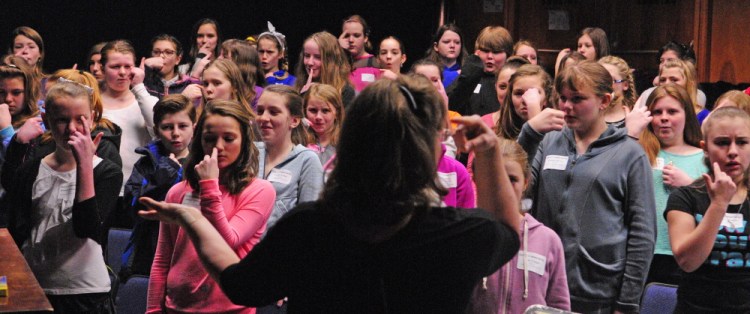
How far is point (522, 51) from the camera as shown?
21.2ft

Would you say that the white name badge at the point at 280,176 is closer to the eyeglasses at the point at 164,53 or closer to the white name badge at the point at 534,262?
the white name badge at the point at 534,262

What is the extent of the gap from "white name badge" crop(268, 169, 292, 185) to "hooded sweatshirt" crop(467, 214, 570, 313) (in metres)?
1.08

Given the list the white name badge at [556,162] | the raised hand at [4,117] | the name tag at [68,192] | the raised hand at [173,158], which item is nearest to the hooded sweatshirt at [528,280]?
the white name badge at [556,162]

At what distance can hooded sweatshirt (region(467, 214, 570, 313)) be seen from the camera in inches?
104

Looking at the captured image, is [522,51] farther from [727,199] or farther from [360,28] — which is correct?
[727,199]

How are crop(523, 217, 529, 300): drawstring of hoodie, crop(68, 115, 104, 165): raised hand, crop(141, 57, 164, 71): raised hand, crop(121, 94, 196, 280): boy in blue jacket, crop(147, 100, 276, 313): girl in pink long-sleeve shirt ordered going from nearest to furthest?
crop(523, 217, 529, 300): drawstring of hoodie
crop(147, 100, 276, 313): girl in pink long-sleeve shirt
crop(68, 115, 104, 165): raised hand
crop(121, 94, 196, 280): boy in blue jacket
crop(141, 57, 164, 71): raised hand

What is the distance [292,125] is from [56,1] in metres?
4.39

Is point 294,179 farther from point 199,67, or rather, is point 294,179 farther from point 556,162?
point 199,67

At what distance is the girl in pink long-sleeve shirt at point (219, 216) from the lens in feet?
9.14

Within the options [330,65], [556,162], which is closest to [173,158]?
[556,162]

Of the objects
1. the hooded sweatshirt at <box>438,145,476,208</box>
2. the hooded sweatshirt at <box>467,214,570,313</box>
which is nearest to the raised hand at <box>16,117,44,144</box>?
the hooded sweatshirt at <box>438,145,476,208</box>

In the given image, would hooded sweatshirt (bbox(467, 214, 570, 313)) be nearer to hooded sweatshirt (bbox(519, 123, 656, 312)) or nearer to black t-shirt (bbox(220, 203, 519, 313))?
hooded sweatshirt (bbox(519, 123, 656, 312))

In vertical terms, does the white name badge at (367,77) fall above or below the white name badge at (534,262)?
above

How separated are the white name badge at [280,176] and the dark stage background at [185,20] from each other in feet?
14.6
